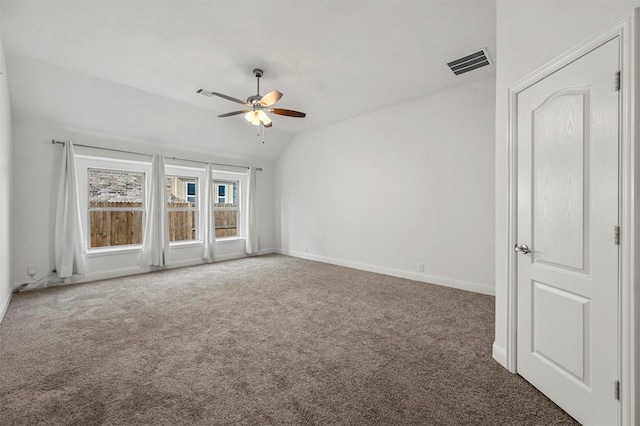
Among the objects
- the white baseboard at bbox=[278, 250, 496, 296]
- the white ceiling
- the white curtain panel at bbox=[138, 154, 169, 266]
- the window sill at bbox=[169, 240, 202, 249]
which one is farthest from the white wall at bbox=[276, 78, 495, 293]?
the white curtain panel at bbox=[138, 154, 169, 266]

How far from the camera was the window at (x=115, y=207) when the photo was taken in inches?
197

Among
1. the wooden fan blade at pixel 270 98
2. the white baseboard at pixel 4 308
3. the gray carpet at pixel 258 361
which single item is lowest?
the gray carpet at pixel 258 361

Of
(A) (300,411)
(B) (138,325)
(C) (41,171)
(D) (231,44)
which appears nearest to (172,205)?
(C) (41,171)

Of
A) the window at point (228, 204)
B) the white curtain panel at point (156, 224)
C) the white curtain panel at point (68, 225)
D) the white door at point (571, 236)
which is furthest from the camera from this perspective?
the window at point (228, 204)

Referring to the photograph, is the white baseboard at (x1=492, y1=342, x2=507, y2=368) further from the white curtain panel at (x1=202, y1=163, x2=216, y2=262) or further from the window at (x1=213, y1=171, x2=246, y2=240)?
the window at (x1=213, y1=171, x2=246, y2=240)

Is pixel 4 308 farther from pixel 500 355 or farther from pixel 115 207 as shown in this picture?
pixel 500 355

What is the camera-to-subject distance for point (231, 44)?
3.03 metres

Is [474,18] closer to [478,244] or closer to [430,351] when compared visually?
[478,244]

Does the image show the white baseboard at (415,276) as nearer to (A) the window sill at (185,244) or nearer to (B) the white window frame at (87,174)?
(A) the window sill at (185,244)

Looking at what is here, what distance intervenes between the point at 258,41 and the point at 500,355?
355 cm

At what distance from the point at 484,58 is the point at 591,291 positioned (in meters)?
2.85

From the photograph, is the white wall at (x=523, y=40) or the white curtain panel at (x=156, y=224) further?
the white curtain panel at (x=156, y=224)

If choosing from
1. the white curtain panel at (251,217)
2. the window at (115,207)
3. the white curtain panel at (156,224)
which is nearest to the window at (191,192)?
the white curtain panel at (156,224)

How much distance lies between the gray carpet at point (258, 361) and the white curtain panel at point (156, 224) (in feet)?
4.65
